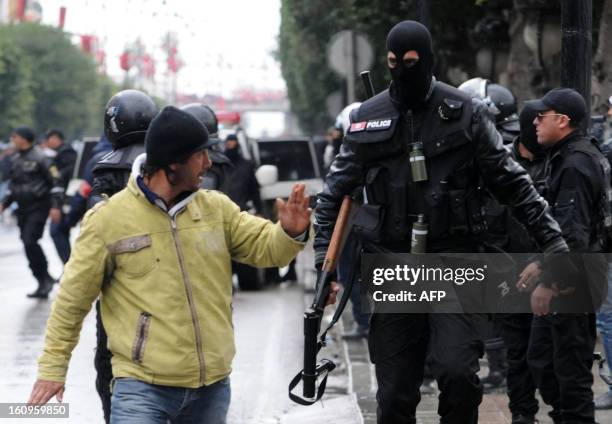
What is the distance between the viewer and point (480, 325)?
5.56 metres

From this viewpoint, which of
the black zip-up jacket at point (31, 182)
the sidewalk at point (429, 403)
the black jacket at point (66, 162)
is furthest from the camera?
the black jacket at point (66, 162)

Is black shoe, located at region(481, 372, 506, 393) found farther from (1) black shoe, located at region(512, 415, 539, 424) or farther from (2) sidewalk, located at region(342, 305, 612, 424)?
(1) black shoe, located at region(512, 415, 539, 424)

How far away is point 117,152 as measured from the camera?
6.30 m

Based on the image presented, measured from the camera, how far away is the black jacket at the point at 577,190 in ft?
20.3

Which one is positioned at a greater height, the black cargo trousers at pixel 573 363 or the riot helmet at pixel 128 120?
the riot helmet at pixel 128 120

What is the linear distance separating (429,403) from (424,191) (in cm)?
290

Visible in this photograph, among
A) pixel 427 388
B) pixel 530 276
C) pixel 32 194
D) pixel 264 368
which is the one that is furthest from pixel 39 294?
pixel 530 276

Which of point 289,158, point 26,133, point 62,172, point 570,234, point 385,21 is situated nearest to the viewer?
point 570,234

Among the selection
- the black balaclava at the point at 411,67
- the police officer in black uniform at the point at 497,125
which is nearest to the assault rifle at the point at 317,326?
the black balaclava at the point at 411,67

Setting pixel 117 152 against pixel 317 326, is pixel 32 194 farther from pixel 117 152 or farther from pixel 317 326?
pixel 317 326

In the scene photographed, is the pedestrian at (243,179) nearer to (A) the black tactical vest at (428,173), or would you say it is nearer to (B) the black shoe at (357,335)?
(B) the black shoe at (357,335)

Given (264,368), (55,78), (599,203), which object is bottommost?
(55,78)

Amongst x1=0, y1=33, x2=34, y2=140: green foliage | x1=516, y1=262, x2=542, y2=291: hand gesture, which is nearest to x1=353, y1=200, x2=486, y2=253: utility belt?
x1=516, y1=262, x2=542, y2=291: hand gesture

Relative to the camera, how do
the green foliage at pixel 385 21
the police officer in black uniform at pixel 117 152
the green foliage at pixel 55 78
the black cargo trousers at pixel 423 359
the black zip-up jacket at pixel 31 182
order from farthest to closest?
the green foliage at pixel 55 78 < the green foliage at pixel 385 21 < the black zip-up jacket at pixel 31 182 < the police officer in black uniform at pixel 117 152 < the black cargo trousers at pixel 423 359
